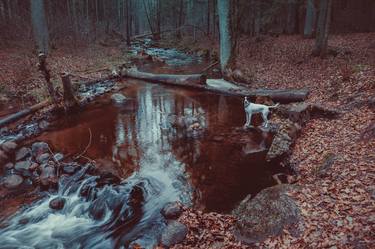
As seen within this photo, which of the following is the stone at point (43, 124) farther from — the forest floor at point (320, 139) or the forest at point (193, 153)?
the forest floor at point (320, 139)

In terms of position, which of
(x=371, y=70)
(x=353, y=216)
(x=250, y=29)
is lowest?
(x=353, y=216)

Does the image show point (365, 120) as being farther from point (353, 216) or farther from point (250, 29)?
point (250, 29)

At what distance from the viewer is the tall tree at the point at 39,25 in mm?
18016

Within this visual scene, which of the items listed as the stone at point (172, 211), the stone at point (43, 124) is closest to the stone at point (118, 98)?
the stone at point (43, 124)

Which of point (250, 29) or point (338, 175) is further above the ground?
point (250, 29)

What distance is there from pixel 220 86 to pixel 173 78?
8.74 feet

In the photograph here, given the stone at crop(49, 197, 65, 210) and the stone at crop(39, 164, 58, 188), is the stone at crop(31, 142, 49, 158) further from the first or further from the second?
the stone at crop(49, 197, 65, 210)

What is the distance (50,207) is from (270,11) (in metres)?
24.5

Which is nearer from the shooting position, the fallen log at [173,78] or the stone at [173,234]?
the stone at [173,234]

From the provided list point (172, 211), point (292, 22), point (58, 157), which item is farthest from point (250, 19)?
point (172, 211)

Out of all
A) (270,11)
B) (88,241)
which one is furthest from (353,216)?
(270,11)

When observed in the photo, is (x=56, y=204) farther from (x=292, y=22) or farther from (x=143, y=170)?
(x=292, y=22)

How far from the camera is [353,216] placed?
4797 millimetres

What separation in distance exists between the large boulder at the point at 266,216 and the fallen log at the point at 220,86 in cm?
645
